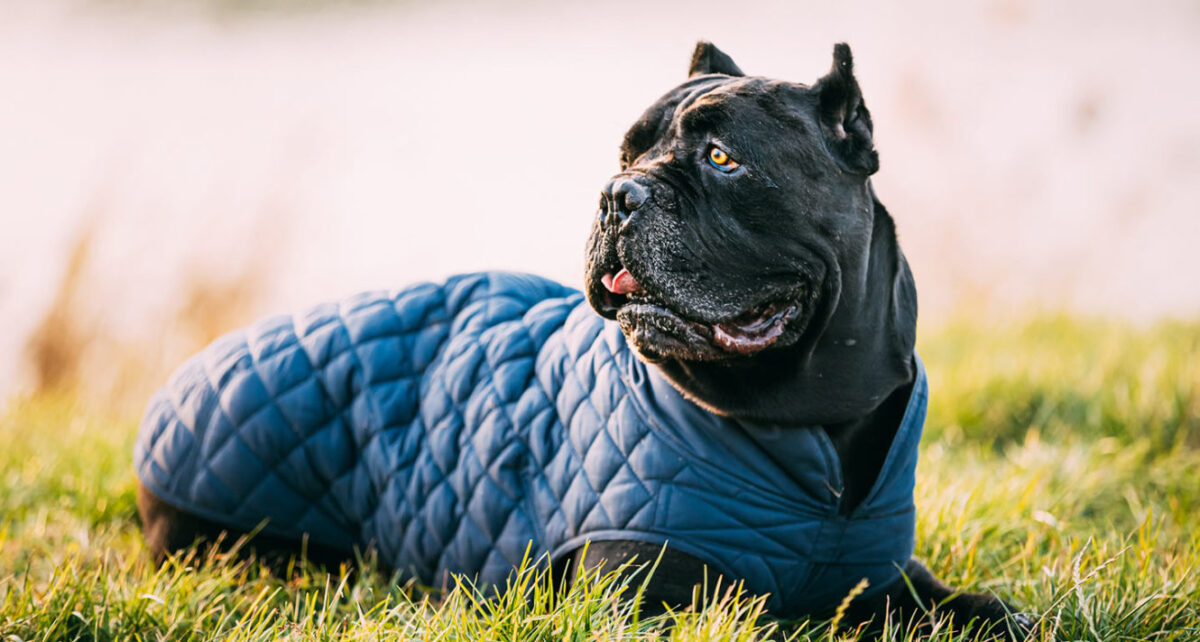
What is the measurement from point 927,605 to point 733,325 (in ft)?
3.26

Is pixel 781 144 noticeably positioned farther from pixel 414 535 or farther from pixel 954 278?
pixel 954 278

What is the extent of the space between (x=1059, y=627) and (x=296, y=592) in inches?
81.8

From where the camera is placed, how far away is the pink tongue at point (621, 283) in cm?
231

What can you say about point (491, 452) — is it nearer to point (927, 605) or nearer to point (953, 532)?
point (927, 605)

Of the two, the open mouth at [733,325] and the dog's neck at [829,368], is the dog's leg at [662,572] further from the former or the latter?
the open mouth at [733,325]

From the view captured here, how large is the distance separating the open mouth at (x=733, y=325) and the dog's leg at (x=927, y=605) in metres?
0.77

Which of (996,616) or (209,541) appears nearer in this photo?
(996,616)

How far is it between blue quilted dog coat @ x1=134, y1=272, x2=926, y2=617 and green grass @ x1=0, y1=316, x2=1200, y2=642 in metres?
0.15

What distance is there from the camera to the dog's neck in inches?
88.9

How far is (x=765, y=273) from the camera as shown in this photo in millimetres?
2178

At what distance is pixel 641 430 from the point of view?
7.70 ft

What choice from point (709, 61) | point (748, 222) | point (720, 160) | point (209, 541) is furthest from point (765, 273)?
point (209, 541)

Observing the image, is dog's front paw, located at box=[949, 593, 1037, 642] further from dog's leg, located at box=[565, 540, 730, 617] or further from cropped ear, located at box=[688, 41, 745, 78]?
cropped ear, located at box=[688, 41, 745, 78]

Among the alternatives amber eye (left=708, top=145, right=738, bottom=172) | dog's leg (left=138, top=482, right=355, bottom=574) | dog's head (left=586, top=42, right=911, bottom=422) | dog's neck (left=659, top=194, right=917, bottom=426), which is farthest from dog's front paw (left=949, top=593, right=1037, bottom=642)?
dog's leg (left=138, top=482, right=355, bottom=574)
